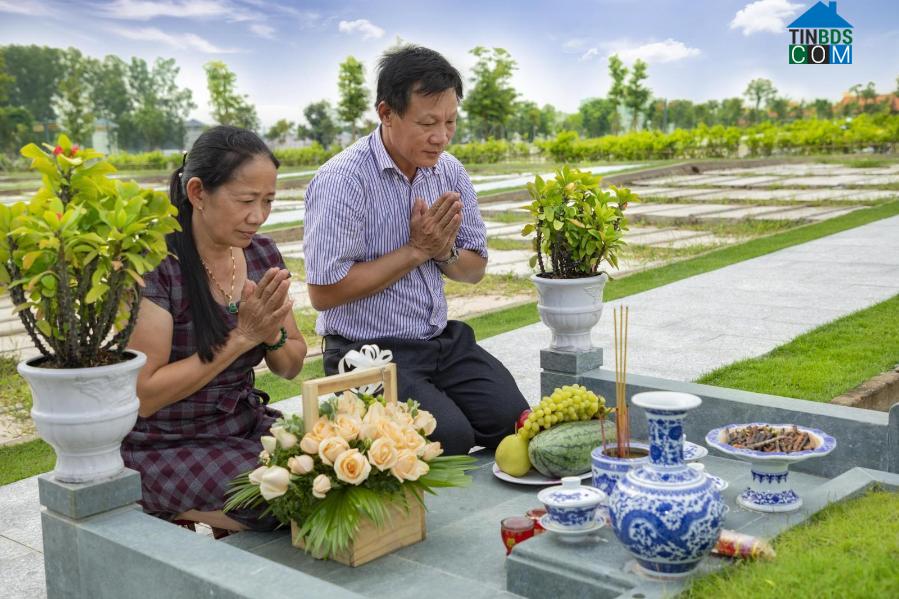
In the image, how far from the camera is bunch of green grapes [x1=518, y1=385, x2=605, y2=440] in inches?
133

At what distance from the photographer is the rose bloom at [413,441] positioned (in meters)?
2.71

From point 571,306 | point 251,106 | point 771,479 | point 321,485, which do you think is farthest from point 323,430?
point 251,106

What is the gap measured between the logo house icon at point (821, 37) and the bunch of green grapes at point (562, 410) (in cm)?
1819

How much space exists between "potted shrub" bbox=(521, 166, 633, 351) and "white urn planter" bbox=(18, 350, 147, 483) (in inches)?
76.4

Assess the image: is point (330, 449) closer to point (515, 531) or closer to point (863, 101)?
point (515, 531)

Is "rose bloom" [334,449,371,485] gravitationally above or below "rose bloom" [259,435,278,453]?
below

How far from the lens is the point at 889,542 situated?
2.13 meters

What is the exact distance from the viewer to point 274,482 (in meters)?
2.62

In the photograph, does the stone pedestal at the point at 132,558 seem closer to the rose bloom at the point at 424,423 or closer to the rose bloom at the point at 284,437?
the rose bloom at the point at 284,437

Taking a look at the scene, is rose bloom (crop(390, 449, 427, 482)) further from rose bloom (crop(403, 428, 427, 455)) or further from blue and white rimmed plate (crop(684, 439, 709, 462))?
blue and white rimmed plate (crop(684, 439, 709, 462))

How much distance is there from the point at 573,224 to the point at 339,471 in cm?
174

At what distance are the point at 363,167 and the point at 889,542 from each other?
229 centimetres

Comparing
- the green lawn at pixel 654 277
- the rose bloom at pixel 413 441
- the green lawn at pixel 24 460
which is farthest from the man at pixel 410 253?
the green lawn at pixel 654 277

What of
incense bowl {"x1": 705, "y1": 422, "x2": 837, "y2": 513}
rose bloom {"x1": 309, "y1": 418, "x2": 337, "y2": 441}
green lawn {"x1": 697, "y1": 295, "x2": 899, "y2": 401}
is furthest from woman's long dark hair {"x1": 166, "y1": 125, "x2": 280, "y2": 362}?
green lawn {"x1": 697, "y1": 295, "x2": 899, "y2": 401}
